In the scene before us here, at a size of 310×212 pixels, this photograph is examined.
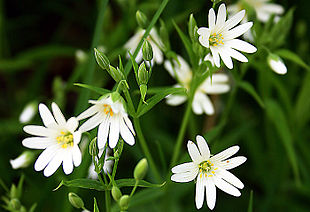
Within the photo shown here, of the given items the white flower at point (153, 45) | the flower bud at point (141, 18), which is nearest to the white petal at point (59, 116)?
the flower bud at point (141, 18)

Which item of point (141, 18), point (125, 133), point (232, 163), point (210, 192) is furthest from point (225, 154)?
point (141, 18)

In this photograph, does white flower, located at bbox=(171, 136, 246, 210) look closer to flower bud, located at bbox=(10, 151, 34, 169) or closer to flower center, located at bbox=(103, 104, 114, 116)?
flower center, located at bbox=(103, 104, 114, 116)

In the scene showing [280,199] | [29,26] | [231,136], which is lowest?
[280,199]

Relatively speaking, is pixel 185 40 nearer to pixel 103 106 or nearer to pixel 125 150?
pixel 103 106

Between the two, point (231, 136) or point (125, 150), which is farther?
point (125, 150)

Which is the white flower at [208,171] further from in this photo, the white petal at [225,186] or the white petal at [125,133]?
the white petal at [125,133]

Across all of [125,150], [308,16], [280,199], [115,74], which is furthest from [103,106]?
[308,16]

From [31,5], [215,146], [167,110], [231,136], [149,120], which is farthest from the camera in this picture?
[31,5]
